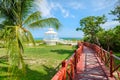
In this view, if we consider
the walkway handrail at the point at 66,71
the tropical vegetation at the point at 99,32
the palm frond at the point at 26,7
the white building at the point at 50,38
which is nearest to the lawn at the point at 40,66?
the palm frond at the point at 26,7

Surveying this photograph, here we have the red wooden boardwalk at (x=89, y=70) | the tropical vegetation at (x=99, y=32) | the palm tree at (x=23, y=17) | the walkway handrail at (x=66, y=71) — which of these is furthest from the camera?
the tropical vegetation at (x=99, y=32)

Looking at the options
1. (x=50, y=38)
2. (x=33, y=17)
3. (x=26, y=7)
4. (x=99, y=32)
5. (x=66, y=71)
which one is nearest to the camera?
(x=66, y=71)

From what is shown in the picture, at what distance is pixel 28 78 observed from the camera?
11.1m

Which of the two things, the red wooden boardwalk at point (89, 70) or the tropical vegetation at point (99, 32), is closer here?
the red wooden boardwalk at point (89, 70)

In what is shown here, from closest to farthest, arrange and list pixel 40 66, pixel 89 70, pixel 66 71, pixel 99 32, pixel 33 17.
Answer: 1. pixel 66 71
2. pixel 89 70
3. pixel 33 17
4. pixel 40 66
5. pixel 99 32

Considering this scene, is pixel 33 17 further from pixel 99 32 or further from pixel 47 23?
pixel 99 32

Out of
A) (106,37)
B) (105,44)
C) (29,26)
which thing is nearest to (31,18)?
(29,26)

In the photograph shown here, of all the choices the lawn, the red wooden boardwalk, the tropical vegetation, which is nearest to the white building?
the tropical vegetation

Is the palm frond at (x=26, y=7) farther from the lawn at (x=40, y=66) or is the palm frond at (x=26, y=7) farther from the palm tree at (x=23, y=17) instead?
the lawn at (x=40, y=66)

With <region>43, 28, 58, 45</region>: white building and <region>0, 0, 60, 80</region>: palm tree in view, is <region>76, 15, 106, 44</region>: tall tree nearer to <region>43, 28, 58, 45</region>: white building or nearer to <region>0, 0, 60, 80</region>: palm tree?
<region>43, 28, 58, 45</region>: white building

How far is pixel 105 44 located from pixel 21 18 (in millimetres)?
22610

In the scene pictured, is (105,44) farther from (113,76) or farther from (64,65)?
(64,65)

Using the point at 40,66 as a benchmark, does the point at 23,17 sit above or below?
above

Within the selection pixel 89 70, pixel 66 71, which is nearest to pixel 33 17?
pixel 89 70
